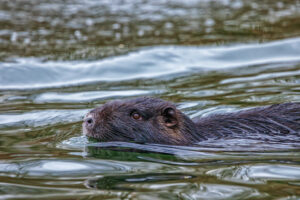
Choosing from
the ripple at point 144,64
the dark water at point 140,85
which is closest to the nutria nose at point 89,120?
the dark water at point 140,85

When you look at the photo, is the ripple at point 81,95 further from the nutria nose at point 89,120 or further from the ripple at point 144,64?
the nutria nose at point 89,120

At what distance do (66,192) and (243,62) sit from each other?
8076 millimetres

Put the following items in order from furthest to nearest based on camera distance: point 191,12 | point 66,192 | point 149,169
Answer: point 191,12
point 149,169
point 66,192

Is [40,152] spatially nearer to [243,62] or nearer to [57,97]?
[57,97]

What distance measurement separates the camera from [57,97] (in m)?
9.53

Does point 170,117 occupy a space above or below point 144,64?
below

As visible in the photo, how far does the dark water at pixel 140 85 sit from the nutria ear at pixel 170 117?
0.37m

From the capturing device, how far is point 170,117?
21.6 ft

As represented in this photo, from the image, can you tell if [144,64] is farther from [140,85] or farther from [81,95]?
[81,95]

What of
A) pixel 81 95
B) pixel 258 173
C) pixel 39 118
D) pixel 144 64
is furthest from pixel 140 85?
pixel 258 173

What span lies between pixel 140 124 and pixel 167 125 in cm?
31

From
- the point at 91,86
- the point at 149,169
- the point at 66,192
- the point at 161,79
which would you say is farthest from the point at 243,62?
the point at 66,192

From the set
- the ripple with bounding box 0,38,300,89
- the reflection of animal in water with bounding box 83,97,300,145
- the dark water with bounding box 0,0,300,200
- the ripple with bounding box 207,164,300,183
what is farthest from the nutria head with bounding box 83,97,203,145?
the ripple with bounding box 0,38,300,89

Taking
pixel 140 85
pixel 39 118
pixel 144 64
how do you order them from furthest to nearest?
pixel 144 64, pixel 140 85, pixel 39 118
